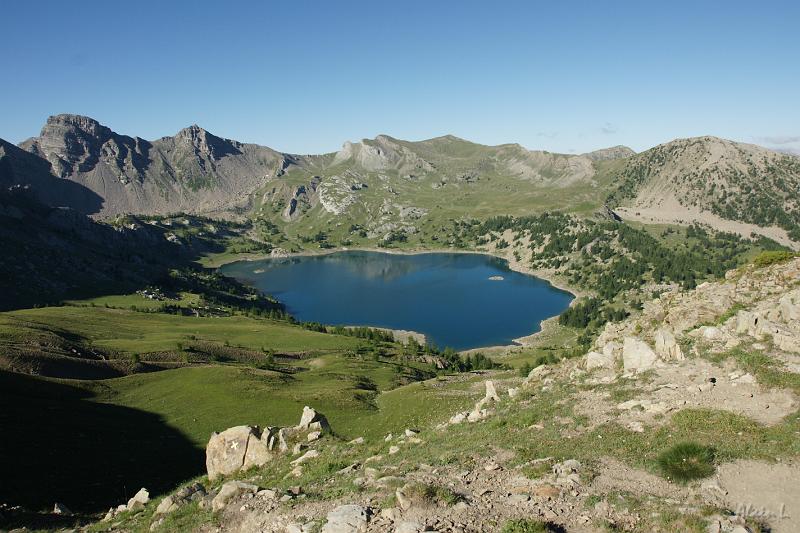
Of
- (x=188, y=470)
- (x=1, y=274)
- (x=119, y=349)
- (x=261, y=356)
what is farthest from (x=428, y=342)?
(x=1, y=274)

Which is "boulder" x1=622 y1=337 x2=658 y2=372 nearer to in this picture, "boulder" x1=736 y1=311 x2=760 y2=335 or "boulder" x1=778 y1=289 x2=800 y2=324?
"boulder" x1=736 y1=311 x2=760 y2=335

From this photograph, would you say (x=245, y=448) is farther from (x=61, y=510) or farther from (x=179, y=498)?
(x=61, y=510)

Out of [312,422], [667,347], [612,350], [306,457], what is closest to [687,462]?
[667,347]

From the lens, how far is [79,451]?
47.1 meters

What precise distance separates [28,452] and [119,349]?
63.6 m

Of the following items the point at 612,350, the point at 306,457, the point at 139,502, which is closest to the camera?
the point at 139,502

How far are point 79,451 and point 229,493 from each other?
3272cm

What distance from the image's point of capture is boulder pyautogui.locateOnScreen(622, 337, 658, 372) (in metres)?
34.4

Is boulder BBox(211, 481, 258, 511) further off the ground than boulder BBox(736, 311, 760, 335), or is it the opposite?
boulder BBox(736, 311, 760, 335)

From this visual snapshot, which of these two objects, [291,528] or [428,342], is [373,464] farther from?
[428,342]

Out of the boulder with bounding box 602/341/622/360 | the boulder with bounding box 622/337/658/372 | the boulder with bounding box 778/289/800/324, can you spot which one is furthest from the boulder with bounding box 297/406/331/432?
the boulder with bounding box 778/289/800/324

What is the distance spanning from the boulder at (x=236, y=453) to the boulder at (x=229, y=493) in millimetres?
8267

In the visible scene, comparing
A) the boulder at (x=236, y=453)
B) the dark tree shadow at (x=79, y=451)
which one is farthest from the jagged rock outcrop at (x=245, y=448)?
the dark tree shadow at (x=79, y=451)

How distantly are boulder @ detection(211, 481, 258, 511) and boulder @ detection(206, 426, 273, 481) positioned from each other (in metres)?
8.27
